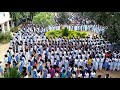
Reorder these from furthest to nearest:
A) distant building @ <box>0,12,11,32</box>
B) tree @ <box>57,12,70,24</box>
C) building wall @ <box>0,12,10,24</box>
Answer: tree @ <box>57,12,70,24</box>
distant building @ <box>0,12,11,32</box>
building wall @ <box>0,12,10,24</box>

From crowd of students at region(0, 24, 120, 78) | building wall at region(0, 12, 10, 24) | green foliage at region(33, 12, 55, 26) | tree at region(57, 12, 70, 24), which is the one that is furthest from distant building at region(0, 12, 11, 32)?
crowd of students at region(0, 24, 120, 78)

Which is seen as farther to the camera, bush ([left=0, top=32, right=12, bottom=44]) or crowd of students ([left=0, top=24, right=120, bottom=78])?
bush ([left=0, top=32, right=12, bottom=44])

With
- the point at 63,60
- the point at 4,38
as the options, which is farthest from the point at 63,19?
the point at 63,60

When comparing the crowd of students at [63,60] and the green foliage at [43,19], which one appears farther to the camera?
the green foliage at [43,19]

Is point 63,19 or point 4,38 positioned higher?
point 63,19

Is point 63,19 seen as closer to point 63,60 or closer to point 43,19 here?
point 43,19

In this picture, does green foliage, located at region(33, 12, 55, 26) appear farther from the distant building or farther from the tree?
the tree

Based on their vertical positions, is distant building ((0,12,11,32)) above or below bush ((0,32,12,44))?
above

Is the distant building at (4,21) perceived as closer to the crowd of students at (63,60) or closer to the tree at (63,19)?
the tree at (63,19)

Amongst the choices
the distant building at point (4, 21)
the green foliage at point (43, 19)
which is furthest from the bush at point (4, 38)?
the green foliage at point (43, 19)

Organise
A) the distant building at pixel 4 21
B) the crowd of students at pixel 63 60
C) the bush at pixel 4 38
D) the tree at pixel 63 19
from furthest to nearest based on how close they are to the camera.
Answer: the tree at pixel 63 19 < the distant building at pixel 4 21 < the bush at pixel 4 38 < the crowd of students at pixel 63 60
